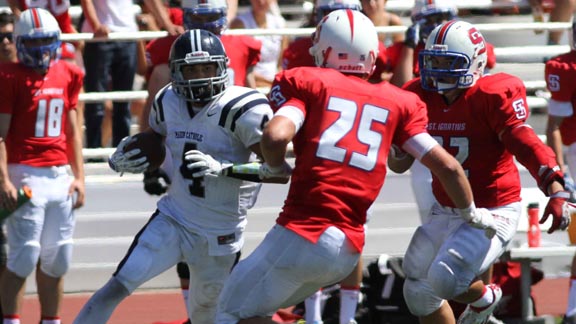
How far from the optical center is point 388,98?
595 cm

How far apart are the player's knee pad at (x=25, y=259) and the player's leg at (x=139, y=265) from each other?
49.3 inches

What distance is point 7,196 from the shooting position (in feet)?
24.7

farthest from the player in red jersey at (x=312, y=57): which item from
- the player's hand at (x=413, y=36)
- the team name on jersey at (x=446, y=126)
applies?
the team name on jersey at (x=446, y=126)

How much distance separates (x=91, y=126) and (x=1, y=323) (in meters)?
1.93

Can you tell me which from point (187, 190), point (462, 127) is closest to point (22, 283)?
point (187, 190)

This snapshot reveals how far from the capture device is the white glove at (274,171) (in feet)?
19.5

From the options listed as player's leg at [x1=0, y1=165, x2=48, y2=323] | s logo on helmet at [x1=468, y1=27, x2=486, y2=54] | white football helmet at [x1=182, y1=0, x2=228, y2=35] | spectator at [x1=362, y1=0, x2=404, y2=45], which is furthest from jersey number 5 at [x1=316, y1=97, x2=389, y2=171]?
spectator at [x1=362, y1=0, x2=404, y2=45]

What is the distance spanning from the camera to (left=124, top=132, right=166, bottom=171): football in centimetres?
668

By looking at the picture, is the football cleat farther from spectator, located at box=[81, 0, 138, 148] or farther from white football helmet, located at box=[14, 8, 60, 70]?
spectator, located at box=[81, 0, 138, 148]

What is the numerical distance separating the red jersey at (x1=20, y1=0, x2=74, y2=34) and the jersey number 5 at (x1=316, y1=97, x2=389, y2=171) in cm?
381

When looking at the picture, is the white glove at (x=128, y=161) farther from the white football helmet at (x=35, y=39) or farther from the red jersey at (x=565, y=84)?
the red jersey at (x=565, y=84)

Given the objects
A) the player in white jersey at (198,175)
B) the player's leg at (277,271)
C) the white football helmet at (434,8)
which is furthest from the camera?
the white football helmet at (434,8)

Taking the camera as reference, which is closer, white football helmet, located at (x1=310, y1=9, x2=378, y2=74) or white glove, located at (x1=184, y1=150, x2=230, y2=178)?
white football helmet, located at (x1=310, y1=9, x2=378, y2=74)

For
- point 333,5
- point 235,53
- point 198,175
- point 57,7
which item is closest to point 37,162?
point 235,53
